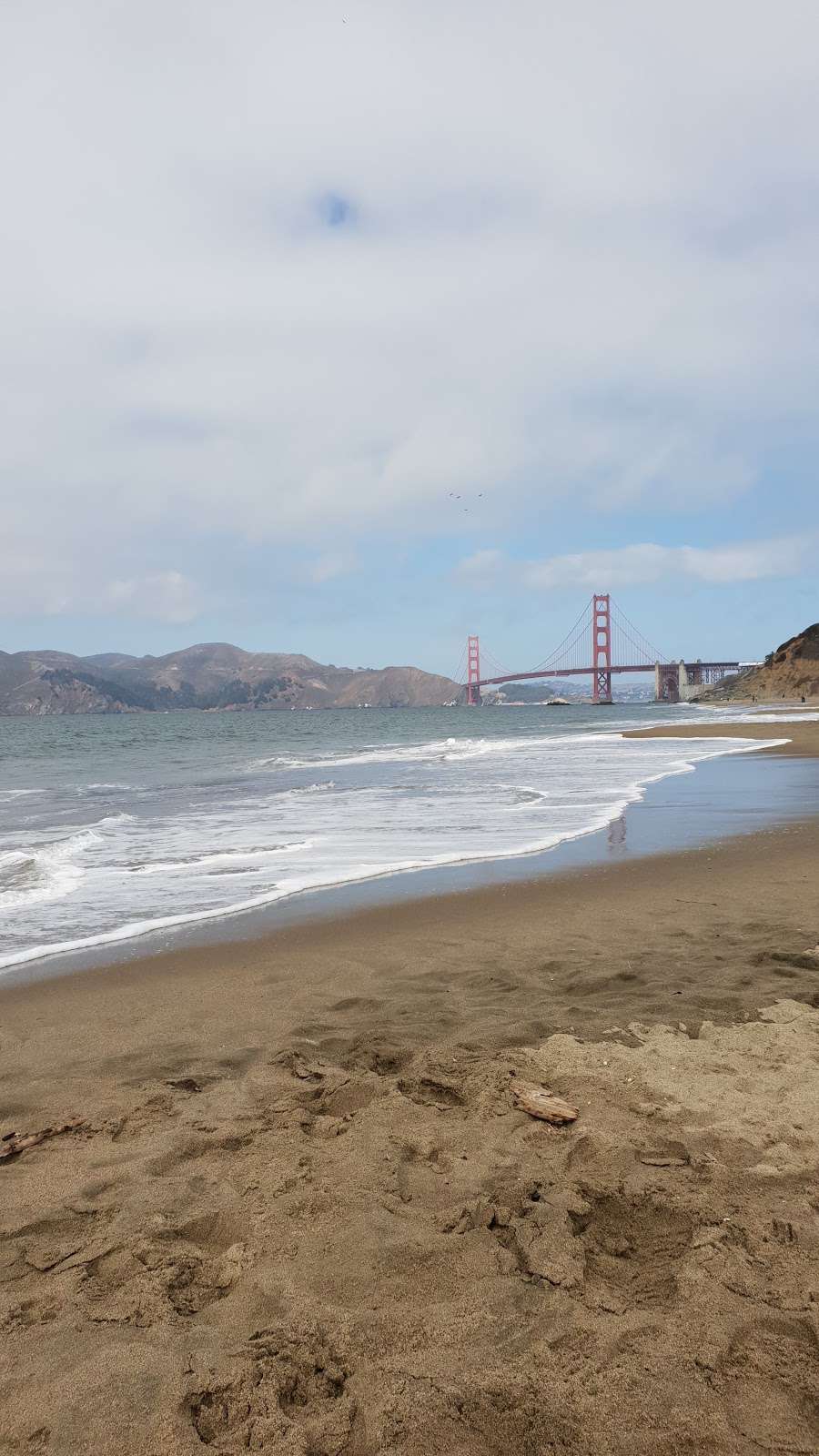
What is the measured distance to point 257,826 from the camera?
1225 cm

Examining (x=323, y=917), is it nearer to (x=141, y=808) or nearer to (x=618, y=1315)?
(x=618, y=1315)

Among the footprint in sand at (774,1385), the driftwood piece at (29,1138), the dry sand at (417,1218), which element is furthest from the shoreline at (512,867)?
the footprint in sand at (774,1385)

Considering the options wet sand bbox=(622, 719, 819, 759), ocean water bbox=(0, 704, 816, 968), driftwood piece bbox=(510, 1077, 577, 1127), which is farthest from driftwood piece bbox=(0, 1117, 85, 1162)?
wet sand bbox=(622, 719, 819, 759)

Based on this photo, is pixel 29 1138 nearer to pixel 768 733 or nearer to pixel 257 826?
pixel 257 826

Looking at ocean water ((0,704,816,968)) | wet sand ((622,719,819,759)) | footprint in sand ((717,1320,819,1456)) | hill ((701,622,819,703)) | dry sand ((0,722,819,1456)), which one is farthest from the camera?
hill ((701,622,819,703))

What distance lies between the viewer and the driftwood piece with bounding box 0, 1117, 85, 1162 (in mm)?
3125

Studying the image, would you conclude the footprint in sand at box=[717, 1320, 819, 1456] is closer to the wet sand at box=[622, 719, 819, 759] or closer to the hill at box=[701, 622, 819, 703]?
the wet sand at box=[622, 719, 819, 759]

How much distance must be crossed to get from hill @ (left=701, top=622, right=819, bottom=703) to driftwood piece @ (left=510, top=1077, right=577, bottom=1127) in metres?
89.1

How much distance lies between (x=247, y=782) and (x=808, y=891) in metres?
15.6

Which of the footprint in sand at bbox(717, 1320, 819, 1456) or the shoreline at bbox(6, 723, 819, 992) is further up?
the footprint in sand at bbox(717, 1320, 819, 1456)

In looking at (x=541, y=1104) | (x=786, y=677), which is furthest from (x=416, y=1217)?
(x=786, y=677)

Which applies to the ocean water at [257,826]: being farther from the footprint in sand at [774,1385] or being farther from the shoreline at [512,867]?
the footprint in sand at [774,1385]

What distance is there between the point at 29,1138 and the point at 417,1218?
1.59m

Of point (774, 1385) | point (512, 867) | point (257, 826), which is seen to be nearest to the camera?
point (774, 1385)
